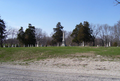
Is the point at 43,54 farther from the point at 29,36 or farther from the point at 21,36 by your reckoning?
the point at 21,36

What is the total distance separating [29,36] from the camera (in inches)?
2197

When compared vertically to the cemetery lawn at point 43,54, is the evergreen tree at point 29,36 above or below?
above

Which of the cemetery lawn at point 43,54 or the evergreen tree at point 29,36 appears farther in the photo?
the evergreen tree at point 29,36

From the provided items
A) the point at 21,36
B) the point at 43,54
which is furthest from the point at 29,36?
the point at 43,54

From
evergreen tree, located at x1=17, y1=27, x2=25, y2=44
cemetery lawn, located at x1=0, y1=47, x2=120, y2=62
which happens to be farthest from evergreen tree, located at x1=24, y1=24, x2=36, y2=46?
cemetery lawn, located at x1=0, y1=47, x2=120, y2=62

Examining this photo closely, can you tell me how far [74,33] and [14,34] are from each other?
44189 mm

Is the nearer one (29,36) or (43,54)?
(43,54)

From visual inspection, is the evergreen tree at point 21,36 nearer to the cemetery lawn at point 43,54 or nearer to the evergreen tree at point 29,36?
the evergreen tree at point 29,36

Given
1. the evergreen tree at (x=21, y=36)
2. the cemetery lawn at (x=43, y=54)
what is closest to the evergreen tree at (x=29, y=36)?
the evergreen tree at (x=21, y=36)

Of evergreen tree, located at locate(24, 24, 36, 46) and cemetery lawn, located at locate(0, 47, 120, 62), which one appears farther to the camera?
evergreen tree, located at locate(24, 24, 36, 46)

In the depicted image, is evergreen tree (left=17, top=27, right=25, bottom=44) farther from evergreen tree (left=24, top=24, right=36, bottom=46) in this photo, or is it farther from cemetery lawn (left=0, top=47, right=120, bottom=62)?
cemetery lawn (left=0, top=47, right=120, bottom=62)

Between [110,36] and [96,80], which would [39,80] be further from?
[110,36]

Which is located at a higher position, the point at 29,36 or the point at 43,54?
the point at 29,36

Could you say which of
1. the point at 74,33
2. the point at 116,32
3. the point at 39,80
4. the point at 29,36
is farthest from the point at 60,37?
the point at 39,80
